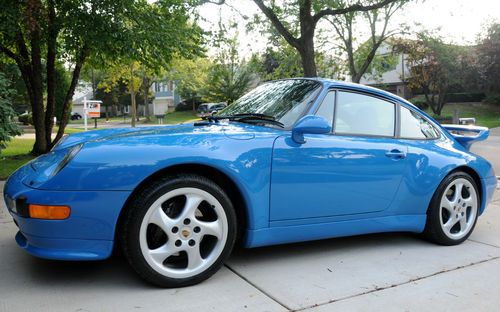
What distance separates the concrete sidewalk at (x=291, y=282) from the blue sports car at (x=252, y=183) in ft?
0.66

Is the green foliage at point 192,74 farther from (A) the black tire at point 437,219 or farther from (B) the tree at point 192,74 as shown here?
(A) the black tire at point 437,219

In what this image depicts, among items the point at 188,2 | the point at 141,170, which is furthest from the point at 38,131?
the point at 141,170

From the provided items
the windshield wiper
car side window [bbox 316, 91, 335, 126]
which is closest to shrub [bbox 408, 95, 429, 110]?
car side window [bbox 316, 91, 335, 126]

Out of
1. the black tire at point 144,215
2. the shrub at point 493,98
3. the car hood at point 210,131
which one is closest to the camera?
the black tire at point 144,215

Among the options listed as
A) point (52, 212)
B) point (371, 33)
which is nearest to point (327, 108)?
point (52, 212)

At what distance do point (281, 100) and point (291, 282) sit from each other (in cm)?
150

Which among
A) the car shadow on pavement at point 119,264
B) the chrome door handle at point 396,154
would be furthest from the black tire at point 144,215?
the chrome door handle at point 396,154

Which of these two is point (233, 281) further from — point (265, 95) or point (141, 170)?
point (265, 95)

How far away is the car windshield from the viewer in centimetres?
343

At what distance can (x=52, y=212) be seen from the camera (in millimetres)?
2529

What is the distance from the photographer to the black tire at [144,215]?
8.74 feet

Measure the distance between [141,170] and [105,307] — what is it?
0.81m

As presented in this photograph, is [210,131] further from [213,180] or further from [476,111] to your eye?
[476,111]

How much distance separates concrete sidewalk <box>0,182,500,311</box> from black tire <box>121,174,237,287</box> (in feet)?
0.23
